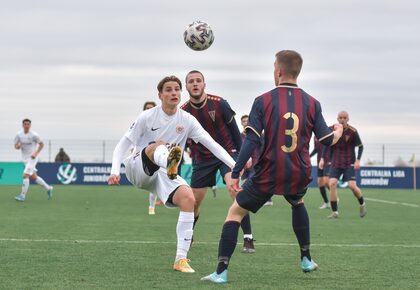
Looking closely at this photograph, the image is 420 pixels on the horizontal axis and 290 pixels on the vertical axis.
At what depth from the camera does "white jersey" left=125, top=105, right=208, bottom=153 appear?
931cm

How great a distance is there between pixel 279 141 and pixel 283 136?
0.20 ft

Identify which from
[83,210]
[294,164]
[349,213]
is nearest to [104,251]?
[294,164]

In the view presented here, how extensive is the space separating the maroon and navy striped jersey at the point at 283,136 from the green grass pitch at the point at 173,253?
99 centimetres

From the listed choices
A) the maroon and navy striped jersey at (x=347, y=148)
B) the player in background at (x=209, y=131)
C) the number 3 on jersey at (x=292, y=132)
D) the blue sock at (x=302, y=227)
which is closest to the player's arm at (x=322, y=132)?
the number 3 on jersey at (x=292, y=132)

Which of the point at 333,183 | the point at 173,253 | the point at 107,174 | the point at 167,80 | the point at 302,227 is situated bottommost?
the point at 107,174

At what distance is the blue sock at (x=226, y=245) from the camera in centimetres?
816

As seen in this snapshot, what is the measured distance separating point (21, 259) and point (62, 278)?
64.7 inches

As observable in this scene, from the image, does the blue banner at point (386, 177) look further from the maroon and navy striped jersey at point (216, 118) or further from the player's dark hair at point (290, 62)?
the player's dark hair at point (290, 62)

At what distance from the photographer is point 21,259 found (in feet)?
32.0

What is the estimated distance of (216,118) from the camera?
37.3 ft

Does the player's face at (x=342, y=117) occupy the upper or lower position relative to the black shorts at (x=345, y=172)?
upper

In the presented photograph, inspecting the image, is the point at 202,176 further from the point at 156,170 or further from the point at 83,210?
the point at 83,210

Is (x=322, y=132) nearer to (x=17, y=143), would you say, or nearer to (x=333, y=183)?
(x=333, y=183)

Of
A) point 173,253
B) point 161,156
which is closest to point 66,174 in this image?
point 173,253
